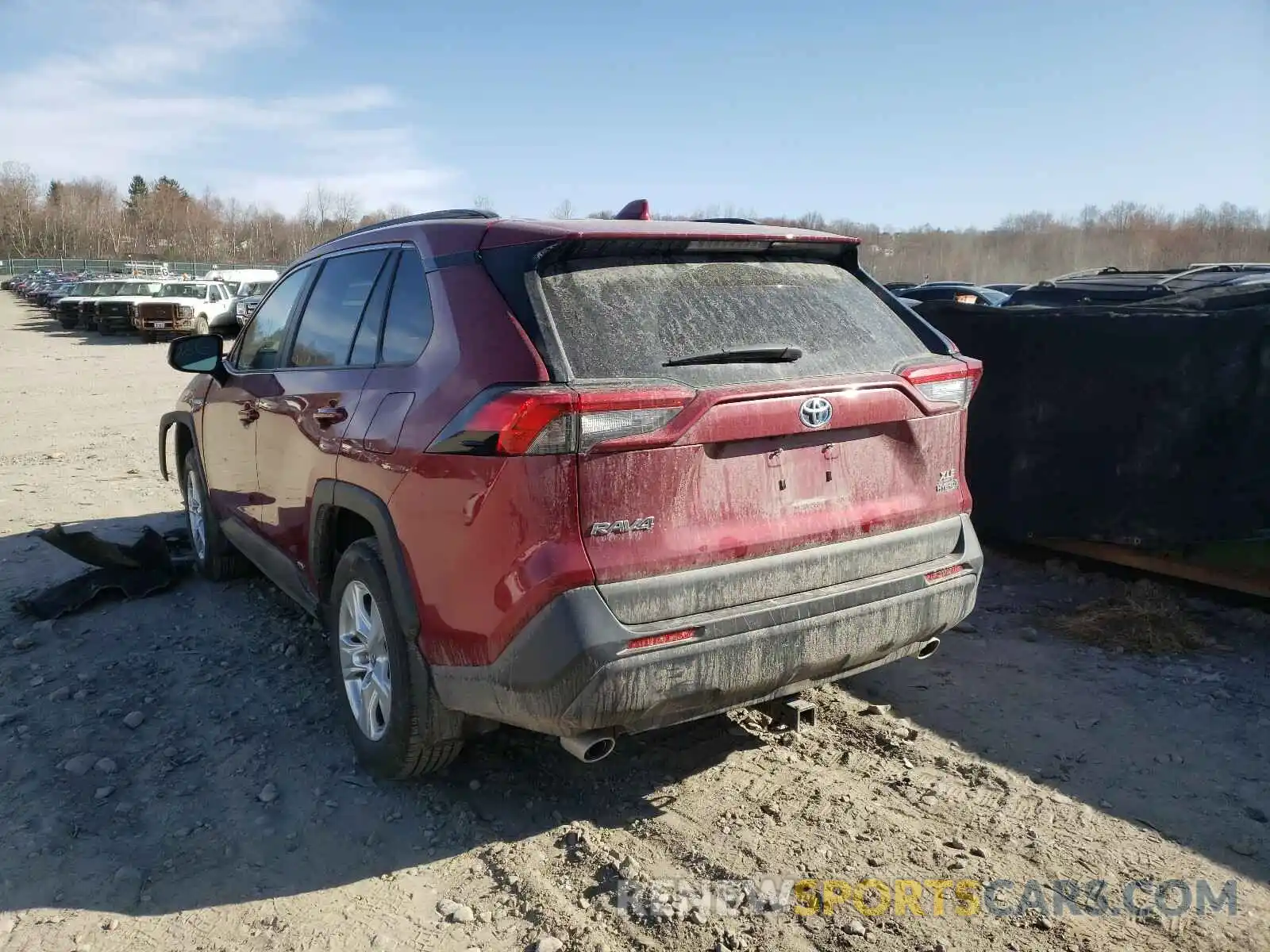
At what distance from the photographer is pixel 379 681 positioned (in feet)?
10.9

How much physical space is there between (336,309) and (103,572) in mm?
2441

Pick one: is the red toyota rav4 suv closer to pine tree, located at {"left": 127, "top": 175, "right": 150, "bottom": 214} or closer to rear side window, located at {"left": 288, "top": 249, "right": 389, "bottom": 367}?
rear side window, located at {"left": 288, "top": 249, "right": 389, "bottom": 367}

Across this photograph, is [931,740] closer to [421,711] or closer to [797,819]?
[797,819]

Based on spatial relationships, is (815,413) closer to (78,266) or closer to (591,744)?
(591,744)

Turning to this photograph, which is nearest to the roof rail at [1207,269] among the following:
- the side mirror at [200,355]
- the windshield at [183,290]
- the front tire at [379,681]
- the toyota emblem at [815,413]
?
the toyota emblem at [815,413]

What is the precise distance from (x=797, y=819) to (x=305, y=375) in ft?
8.16

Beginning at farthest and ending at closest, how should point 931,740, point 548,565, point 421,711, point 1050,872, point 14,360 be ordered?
point 14,360 < point 931,740 < point 421,711 < point 1050,872 < point 548,565

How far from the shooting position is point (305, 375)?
388cm

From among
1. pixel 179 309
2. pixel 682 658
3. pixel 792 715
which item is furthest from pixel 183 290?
pixel 682 658

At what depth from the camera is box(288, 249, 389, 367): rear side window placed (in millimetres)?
3635

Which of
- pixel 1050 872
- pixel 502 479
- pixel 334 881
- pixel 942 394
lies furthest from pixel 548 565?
pixel 1050 872

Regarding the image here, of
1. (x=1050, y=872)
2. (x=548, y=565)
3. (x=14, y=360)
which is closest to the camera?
(x=548, y=565)

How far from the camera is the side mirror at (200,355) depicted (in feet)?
15.5

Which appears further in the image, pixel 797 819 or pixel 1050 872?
pixel 797 819
